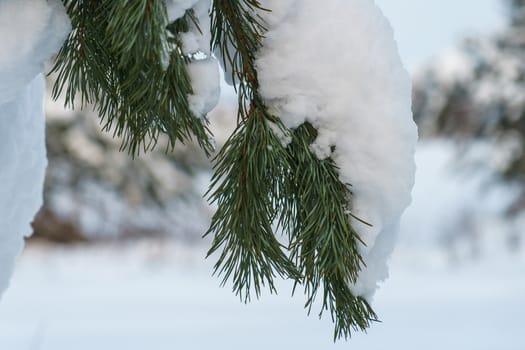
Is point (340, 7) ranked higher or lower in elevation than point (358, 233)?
higher

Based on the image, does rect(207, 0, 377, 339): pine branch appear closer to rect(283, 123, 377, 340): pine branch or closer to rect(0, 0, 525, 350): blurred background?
rect(283, 123, 377, 340): pine branch

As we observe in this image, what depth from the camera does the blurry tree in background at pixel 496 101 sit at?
18.6ft

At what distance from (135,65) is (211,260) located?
623cm

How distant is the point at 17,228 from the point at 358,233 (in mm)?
598

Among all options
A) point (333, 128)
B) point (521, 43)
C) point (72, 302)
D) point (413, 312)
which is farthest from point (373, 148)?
point (521, 43)

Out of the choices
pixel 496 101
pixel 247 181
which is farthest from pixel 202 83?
pixel 496 101

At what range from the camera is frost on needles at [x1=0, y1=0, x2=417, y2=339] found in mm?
700

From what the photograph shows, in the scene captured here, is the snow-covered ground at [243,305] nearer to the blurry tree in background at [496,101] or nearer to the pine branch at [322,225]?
the blurry tree in background at [496,101]

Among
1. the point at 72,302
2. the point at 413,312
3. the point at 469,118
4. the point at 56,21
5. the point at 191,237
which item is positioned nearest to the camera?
the point at 56,21

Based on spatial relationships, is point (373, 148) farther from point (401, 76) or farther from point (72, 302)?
point (72, 302)

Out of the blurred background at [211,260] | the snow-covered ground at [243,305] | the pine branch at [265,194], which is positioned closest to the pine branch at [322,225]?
the pine branch at [265,194]

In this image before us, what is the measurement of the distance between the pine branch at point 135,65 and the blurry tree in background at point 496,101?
5.49 metres

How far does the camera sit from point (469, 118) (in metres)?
6.36

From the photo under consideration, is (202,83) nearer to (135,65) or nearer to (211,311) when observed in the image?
Result: (135,65)
